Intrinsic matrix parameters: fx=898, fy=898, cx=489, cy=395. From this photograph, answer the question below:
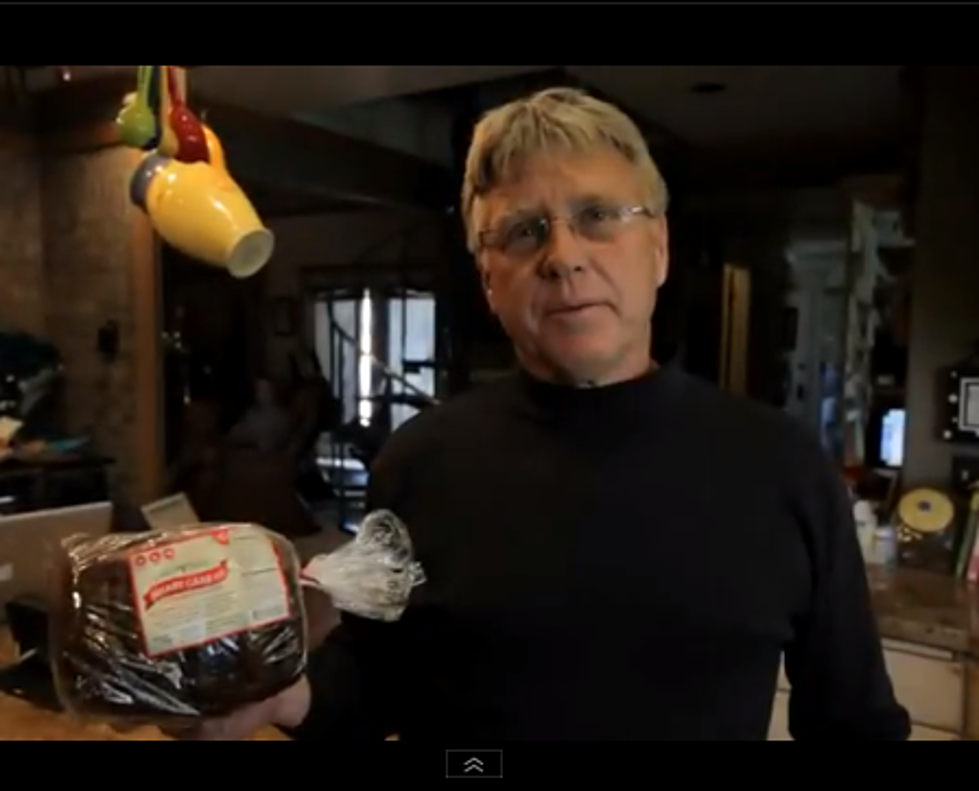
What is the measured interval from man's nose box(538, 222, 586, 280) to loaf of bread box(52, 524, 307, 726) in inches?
9.8

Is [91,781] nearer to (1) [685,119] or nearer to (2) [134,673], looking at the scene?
(2) [134,673]

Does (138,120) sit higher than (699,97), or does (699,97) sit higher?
(699,97)

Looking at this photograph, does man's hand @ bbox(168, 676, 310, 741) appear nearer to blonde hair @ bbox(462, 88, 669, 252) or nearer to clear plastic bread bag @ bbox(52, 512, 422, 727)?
clear plastic bread bag @ bbox(52, 512, 422, 727)

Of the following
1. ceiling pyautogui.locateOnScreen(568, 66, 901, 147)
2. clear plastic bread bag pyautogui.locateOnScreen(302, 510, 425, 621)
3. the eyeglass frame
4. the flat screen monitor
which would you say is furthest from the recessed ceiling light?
clear plastic bread bag pyautogui.locateOnScreen(302, 510, 425, 621)

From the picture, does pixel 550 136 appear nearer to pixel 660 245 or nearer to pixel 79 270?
pixel 660 245

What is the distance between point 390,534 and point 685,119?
1695mm

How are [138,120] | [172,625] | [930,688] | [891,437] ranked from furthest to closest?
[891,437], [930,688], [138,120], [172,625]

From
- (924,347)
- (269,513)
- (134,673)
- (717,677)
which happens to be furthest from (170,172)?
(924,347)

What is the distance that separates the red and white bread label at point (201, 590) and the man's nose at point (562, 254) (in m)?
0.25

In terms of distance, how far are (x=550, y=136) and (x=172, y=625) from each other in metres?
0.37

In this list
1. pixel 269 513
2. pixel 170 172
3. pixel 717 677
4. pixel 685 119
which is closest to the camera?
pixel 717 677

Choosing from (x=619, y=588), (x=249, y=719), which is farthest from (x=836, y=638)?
(x=249, y=719)

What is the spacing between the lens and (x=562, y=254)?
1.86 ft

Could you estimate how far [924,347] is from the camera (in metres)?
1.58
